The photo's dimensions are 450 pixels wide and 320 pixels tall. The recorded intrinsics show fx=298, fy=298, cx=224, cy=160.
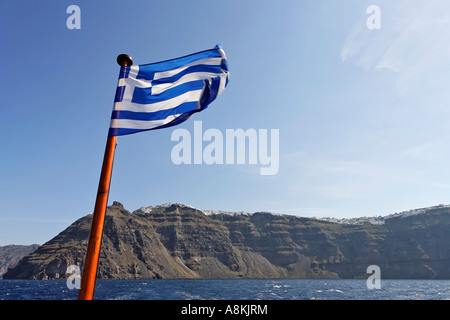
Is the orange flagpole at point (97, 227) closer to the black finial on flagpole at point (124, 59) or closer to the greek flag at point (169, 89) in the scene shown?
the greek flag at point (169, 89)

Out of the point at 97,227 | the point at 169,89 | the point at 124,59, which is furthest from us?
the point at 169,89

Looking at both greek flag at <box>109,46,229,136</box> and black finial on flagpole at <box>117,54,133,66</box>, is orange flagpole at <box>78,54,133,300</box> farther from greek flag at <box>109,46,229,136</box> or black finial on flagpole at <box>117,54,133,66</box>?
black finial on flagpole at <box>117,54,133,66</box>

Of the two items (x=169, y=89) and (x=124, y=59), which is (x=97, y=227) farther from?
(x=169, y=89)

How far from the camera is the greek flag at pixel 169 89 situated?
812 cm

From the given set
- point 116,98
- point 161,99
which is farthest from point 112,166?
point 161,99

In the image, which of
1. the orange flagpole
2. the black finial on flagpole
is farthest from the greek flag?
the orange flagpole

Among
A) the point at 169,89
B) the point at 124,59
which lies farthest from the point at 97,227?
the point at 169,89

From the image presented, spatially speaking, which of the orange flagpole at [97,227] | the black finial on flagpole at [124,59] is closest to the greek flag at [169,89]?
the black finial on flagpole at [124,59]

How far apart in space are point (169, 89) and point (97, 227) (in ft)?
15.5

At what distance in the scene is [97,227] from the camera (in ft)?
18.9

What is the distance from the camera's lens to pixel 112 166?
664cm
